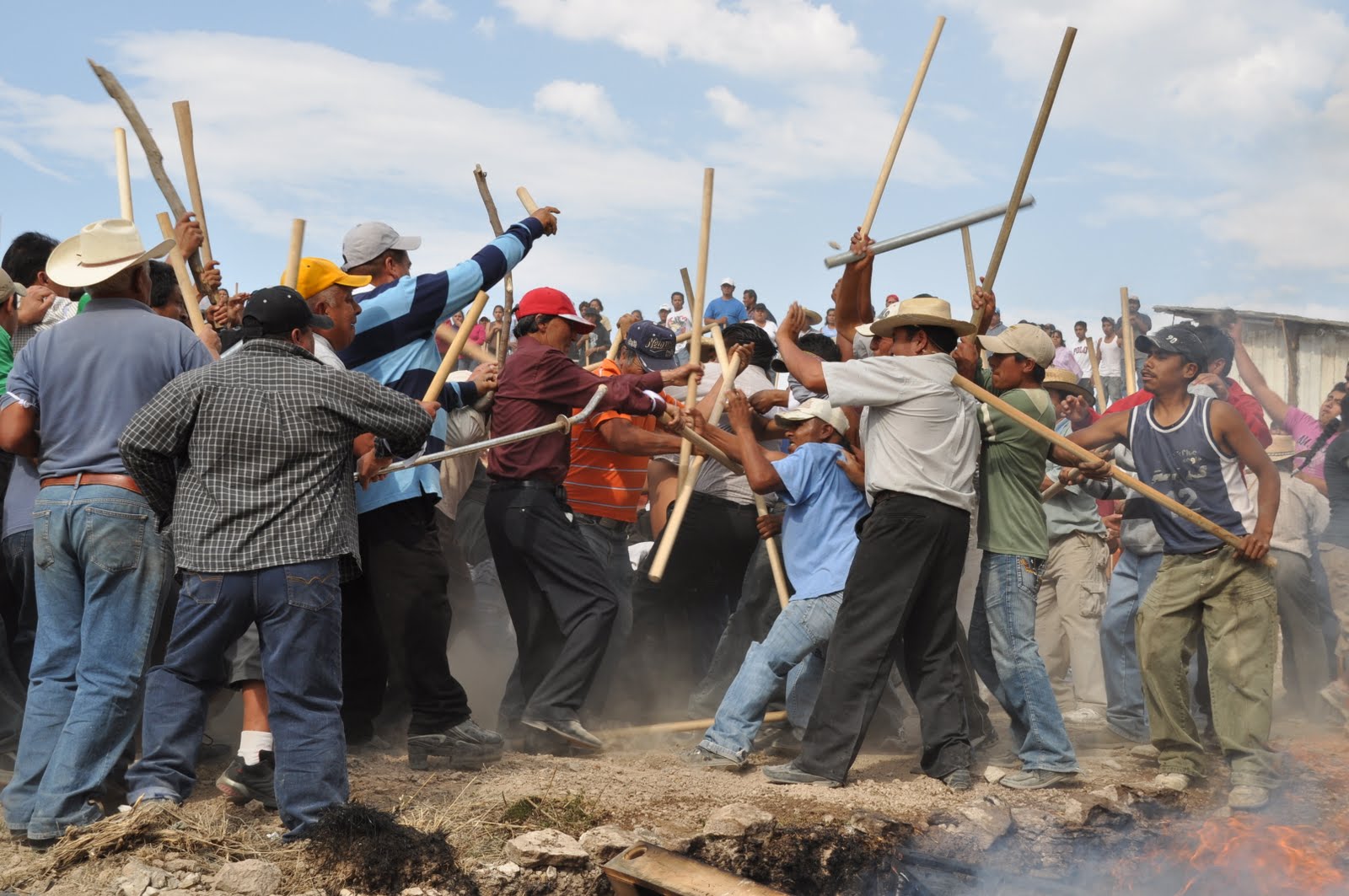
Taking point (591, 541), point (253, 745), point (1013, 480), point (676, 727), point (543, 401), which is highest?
point (543, 401)

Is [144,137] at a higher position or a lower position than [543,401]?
higher

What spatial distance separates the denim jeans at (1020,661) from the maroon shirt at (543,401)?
1.96 meters

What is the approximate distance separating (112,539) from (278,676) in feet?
2.91

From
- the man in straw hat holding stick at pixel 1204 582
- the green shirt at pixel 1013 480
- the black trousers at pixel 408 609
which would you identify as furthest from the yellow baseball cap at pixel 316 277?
the man in straw hat holding stick at pixel 1204 582

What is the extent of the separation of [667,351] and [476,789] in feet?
11.6

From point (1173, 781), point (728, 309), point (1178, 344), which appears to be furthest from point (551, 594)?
point (728, 309)

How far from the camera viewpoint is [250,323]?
4.65 m

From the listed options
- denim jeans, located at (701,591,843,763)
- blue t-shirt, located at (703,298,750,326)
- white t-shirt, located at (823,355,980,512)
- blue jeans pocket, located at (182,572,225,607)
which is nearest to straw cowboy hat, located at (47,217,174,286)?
blue jeans pocket, located at (182,572,225,607)

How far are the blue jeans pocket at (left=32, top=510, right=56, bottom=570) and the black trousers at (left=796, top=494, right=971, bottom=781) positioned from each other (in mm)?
3289

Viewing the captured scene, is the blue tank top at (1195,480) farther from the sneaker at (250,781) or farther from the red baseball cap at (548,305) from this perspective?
the sneaker at (250,781)

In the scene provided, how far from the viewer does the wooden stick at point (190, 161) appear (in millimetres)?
5840

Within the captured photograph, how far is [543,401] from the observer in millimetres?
6617

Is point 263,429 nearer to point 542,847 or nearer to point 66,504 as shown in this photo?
point 66,504

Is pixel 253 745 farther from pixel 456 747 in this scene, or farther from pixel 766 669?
pixel 766 669
